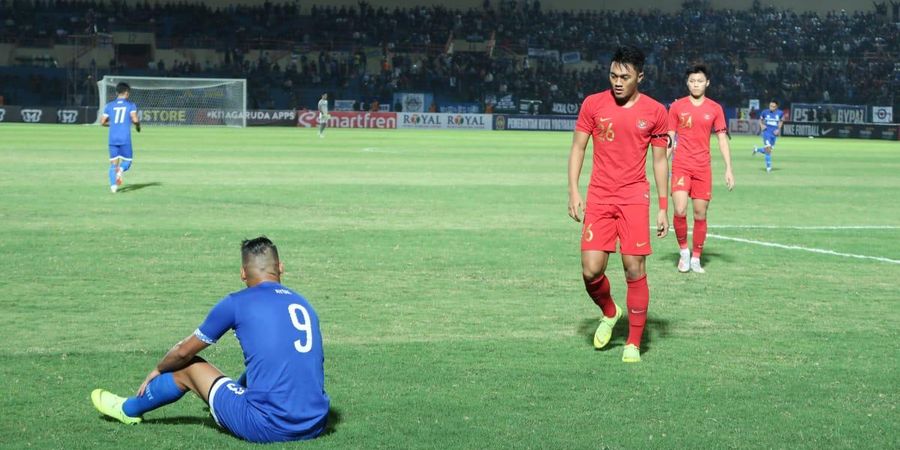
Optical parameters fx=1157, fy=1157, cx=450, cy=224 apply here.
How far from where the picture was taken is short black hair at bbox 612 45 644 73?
8.55 m

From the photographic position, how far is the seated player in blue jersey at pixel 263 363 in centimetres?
607

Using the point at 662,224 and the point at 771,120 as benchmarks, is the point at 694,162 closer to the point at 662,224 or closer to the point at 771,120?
the point at 662,224

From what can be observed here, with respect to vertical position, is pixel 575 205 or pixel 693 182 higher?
pixel 575 205

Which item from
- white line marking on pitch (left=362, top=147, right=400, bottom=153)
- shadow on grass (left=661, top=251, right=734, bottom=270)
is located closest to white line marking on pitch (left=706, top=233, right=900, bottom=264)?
shadow on grass (left=661, top=251, right=734, bottom=270)

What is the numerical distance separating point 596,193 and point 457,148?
36.9 m

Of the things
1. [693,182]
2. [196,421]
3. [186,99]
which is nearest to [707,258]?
[693,182]

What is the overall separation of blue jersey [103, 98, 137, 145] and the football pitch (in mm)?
1101

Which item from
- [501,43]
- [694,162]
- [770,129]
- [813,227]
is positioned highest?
[501,43]

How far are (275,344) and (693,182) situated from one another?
8970 mm

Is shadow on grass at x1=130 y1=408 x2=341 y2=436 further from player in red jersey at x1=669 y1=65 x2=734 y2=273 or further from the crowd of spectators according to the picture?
the crowd of spectators

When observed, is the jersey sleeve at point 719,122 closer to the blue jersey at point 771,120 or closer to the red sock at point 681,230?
the red sock at point 681,230

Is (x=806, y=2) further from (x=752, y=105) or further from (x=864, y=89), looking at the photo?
(x=752, y=105)

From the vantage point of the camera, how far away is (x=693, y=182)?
14.1 m

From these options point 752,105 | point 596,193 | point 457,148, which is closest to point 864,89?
point 752,105
